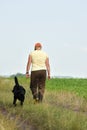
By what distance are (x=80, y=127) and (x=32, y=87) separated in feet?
18.2

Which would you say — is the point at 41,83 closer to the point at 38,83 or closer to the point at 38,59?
the point at 38,83

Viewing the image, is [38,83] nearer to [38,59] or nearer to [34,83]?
[34,83]

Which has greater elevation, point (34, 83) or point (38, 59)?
point (38, 59)

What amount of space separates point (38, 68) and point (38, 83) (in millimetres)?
562

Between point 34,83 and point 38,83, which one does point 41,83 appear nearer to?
point 38,83

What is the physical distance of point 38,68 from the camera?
49.6 ft

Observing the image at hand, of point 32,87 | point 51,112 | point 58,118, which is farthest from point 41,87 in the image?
point 58,118

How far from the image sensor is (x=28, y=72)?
15242 mm

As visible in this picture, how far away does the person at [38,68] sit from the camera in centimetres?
1502

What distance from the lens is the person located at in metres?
15.0

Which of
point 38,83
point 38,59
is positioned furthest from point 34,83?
point 38,59

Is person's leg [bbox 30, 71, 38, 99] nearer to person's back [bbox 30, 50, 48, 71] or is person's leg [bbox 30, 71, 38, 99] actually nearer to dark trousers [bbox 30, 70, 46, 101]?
dark trousers [bbox 30, 70, 46, 101]

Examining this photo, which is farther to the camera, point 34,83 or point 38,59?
point 34,83

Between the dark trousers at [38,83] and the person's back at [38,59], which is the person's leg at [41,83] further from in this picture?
the person's back at [38,59]
